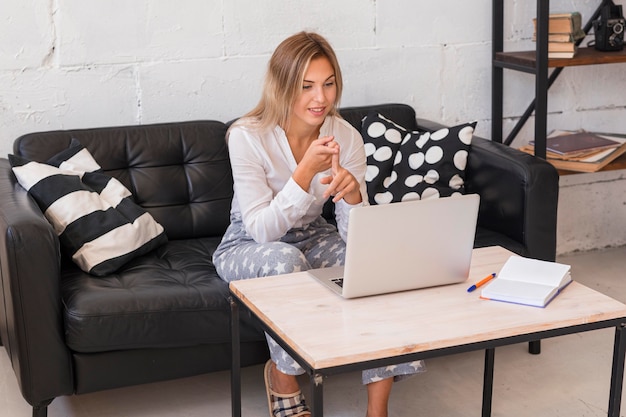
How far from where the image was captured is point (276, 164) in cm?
256

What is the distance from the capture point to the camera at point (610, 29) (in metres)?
3.51

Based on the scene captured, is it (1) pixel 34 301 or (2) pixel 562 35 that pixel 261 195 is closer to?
(1) pixel 34 301

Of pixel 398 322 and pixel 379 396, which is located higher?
pixel 398 322

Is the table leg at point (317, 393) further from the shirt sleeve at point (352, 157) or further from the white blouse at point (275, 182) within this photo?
the shirt sleeve at point (352, 157)

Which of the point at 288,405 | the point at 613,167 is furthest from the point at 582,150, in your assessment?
the point at 288,405

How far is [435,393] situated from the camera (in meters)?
2.70

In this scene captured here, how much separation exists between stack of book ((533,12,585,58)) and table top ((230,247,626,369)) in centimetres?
159

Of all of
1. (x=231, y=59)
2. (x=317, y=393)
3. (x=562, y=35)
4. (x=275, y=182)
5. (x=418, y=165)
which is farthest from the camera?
(x=562, y=35)

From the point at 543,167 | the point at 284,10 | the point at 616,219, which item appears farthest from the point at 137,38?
the point at 616,219

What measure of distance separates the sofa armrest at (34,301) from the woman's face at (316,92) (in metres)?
0.74

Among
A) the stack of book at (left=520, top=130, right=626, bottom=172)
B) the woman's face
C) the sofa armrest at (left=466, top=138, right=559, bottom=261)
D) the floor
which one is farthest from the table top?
the stack of book at (left=520, top=130, right=626, bottom=172)

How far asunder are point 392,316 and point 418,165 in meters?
1.32

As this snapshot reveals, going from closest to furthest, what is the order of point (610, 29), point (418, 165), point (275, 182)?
point (275, 182)
point (418, 165)
point (610, 29)

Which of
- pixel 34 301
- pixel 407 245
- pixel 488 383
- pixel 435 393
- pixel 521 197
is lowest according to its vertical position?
pixel 435 393
